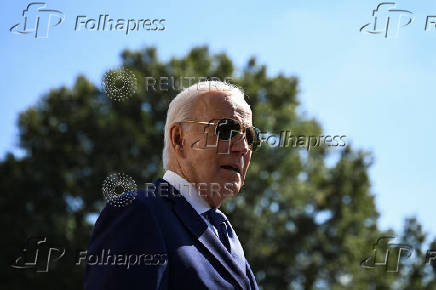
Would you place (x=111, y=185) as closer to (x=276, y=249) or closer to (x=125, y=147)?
(x=125, y=147)

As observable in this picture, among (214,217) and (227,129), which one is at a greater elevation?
(227,129)

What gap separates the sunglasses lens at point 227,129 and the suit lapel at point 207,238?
0.37m

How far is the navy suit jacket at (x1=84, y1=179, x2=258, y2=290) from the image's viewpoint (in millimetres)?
2453

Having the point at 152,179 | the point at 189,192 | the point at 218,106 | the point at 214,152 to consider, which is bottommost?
the point at 152,179

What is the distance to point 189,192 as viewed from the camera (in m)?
2.99

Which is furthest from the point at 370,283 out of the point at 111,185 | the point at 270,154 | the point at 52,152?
the point at 111,185

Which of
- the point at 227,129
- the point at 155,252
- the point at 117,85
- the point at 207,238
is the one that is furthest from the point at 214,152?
the point at 117,85

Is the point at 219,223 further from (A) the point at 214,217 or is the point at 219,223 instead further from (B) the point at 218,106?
(B) the point at 218,106

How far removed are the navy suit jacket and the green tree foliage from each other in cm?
1645

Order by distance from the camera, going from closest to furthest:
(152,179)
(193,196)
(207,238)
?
(207,238) < (193,196) < (152,179)

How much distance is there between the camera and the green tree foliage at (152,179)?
64.7ft

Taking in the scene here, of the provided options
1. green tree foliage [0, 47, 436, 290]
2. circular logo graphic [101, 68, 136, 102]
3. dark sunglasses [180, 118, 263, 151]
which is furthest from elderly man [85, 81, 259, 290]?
green tree foliage [0, 47, 436, 290]

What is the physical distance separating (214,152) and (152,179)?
16339mm

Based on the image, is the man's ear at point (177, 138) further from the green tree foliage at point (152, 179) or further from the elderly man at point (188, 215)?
the green tree foliage at point (152, 179)
